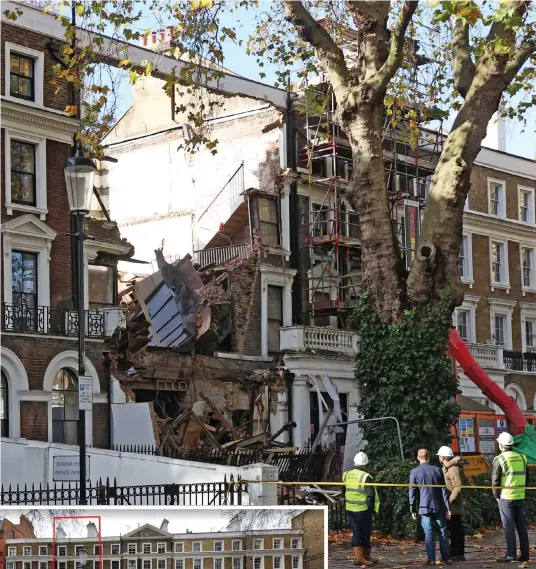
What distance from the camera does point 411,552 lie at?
733 inches

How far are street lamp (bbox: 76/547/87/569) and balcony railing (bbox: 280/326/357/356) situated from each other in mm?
30854

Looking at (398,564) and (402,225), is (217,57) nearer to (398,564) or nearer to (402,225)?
A: (398,564)

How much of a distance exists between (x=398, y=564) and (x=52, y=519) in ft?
35.0

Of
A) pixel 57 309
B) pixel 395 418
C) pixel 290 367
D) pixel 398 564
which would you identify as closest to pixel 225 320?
pixel 290 367

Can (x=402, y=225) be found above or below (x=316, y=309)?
above

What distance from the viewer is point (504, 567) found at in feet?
52.9

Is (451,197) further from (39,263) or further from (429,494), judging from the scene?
(39,263)

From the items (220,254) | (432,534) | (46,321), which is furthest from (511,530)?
(220,254)

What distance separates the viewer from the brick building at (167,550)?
6336mm

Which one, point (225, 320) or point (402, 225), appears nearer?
point (225, 320)

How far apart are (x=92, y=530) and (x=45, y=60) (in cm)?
2669

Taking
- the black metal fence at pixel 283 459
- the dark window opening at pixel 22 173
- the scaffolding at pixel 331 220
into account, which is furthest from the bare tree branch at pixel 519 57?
the scaffolding at pixel 331 220

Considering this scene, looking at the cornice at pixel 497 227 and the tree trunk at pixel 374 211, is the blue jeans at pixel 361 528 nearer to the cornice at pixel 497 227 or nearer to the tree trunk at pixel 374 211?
the tree trunk at pixel 374 211

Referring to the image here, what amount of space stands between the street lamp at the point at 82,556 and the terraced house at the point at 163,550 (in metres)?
0.01
